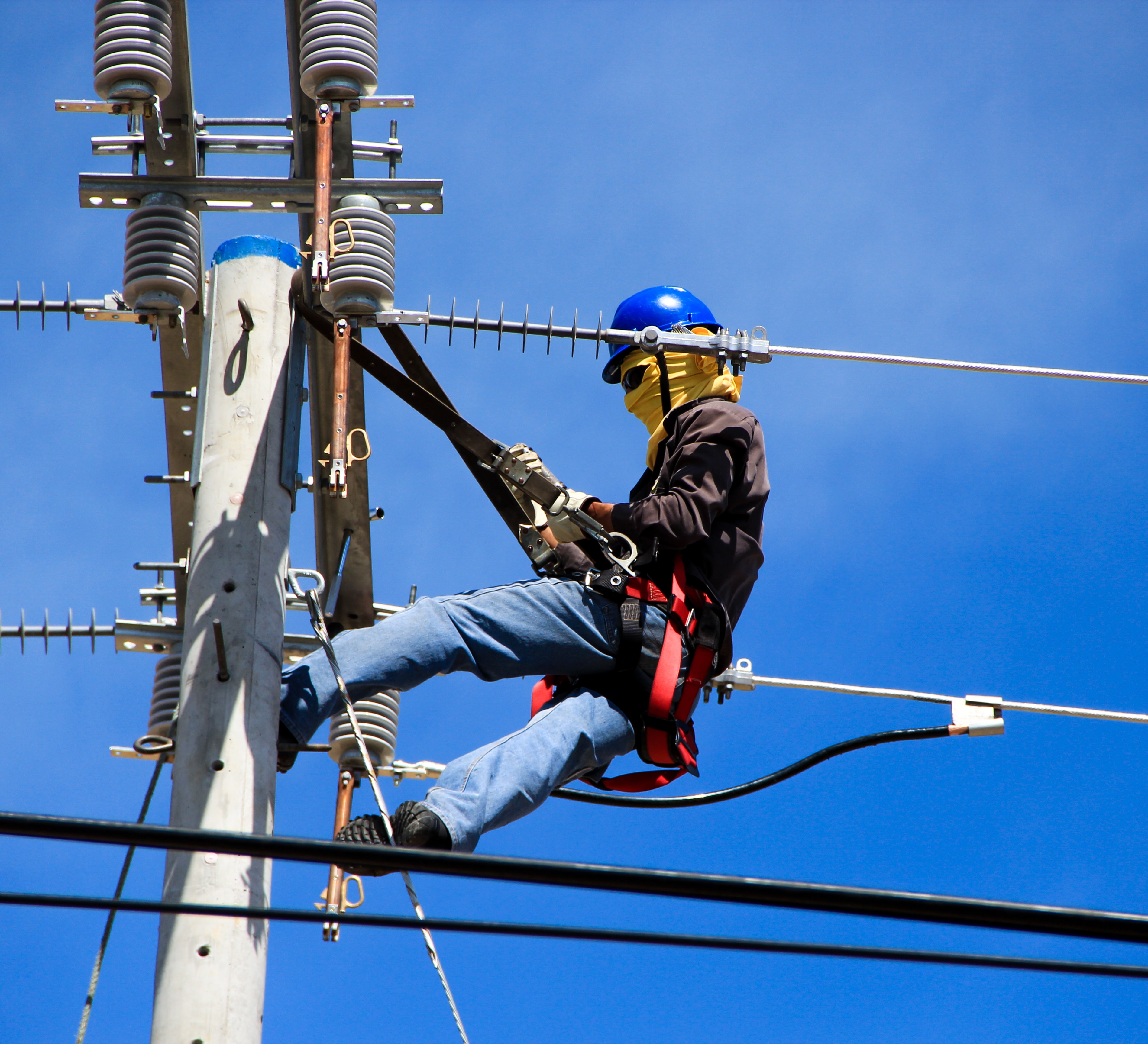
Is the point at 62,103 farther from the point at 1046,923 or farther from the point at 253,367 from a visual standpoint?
the point at 1046,923

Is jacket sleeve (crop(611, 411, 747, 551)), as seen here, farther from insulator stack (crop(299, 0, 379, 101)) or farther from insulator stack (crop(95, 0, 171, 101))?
insulator stack (crop(95, 0, 171, 101))

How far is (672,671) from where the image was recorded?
17.4ft

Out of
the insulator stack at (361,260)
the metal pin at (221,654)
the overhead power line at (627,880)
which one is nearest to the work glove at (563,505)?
the insulator stack at (361,260)

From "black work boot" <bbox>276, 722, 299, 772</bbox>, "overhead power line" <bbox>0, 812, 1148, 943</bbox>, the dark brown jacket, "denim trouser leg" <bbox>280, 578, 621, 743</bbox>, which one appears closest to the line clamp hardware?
the dark brown jacket

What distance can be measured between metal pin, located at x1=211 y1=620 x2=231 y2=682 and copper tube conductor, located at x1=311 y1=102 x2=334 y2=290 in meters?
1.13

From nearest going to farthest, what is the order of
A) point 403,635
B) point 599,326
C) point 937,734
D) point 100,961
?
point 100,961, point 403,635, point 599,326, point 937,734

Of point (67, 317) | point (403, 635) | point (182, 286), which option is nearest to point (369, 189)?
point (182, 286)

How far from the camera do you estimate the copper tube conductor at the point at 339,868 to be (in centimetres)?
554

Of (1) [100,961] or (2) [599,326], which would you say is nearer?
(1) [100,961]

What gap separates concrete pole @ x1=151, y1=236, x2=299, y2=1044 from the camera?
168 inches

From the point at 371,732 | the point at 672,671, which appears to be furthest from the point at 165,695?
the point at 672,671

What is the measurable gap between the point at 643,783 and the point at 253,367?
6.28 feet

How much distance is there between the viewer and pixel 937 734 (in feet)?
20.9

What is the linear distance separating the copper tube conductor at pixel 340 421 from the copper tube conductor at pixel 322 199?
195mm
